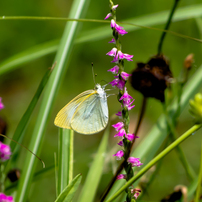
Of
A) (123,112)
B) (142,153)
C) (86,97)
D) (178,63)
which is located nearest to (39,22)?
(178,63)

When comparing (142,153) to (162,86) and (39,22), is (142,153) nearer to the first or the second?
(162,86)

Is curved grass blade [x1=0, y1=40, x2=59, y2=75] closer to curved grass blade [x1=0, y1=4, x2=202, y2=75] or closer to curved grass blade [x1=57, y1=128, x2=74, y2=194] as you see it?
curved grass blade [x1=0, y1=4, x2=202, y2=75]

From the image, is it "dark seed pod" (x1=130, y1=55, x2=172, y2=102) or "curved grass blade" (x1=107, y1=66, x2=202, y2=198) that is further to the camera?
"curved grass blade" (x1=107, y1=66, x2=202, y2=198)

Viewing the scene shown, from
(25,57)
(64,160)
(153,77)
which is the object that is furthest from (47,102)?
(25,57)

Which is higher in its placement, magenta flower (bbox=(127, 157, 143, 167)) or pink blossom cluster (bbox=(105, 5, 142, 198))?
pink blossom cluster (bbox=(105, 5, 142, 198))

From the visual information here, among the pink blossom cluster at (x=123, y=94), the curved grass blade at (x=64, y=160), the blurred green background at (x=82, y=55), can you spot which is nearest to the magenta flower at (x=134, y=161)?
the pink blossom cluster at (x=123, y=94)

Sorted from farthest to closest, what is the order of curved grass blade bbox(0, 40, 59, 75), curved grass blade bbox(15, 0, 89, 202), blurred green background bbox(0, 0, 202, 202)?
blurred green background bbox(0, 0, 202, 202) → curved grass blade bbox(0, 40, 59, 75) → curved grass blade bbox(15, 0, 89, 202)

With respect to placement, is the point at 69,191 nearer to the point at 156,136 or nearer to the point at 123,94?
the point at 123,94

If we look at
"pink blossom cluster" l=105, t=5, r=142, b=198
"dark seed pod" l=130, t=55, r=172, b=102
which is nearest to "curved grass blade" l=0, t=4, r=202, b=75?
"dark seed pod" l=130, t=55, r=172, b=102

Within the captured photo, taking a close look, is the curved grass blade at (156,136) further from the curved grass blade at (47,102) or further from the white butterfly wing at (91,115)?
the curved grass blade at (47,102)
